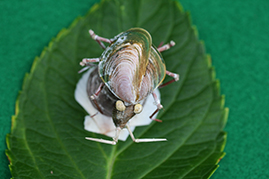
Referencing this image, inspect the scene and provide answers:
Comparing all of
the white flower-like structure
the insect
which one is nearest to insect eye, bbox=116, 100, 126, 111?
the insect

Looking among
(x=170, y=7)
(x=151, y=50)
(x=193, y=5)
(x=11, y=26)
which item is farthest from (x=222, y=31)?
(x=11, y=26)

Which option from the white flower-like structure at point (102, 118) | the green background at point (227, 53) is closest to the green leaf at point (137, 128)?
the white flower-like structure at point (102, 118)

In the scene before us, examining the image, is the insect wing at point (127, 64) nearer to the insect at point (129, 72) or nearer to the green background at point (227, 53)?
the insect at point (129, 72)

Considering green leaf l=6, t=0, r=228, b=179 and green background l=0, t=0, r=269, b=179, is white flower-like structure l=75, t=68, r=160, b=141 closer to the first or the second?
green leaf l=6, t=0, r=228, b=179

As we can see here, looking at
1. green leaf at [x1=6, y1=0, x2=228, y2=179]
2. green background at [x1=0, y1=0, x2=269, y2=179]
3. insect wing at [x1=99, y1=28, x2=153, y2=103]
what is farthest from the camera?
green background at [x1=0, y1=0, x2=269, y2=179]

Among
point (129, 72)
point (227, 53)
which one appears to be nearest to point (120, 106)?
point (129, 72)

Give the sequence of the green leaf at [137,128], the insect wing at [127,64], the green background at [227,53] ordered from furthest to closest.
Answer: the green background at [227,53] < the green leaf at [137,128] < the insect wing at [127,64]

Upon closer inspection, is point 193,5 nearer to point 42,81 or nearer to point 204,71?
point 204,71
